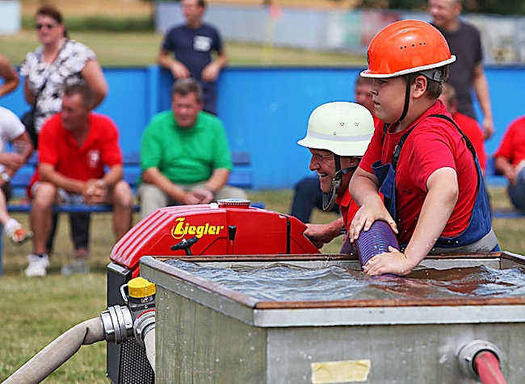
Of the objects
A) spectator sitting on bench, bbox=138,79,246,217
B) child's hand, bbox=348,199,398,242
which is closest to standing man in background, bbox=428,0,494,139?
spectator sitting on bench, bbox=138,79,246,217

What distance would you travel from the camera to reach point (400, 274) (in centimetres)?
389

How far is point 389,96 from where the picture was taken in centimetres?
433

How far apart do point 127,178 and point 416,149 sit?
6088 millimetres

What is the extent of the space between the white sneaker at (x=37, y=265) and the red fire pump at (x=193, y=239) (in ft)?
13.2

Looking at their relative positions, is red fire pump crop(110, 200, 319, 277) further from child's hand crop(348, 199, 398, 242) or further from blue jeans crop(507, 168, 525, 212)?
blue jeans crop(507, 168, 525, 212)

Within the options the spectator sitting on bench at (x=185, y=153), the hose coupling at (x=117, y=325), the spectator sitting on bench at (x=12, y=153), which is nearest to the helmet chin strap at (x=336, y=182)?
the hose coupling at (x=117, y=325)

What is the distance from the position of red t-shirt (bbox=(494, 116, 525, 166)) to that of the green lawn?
2375cm

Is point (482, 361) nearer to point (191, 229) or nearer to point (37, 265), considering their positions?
point (191, 229)

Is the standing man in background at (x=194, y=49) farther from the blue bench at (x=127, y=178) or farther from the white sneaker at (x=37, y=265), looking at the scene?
the white sneaker at (x=37, y=265)

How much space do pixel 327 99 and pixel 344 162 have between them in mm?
7744

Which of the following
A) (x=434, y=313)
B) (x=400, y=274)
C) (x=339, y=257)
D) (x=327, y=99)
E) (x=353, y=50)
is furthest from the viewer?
(x=353, y=50)

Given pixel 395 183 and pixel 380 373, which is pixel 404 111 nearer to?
pixel 395 183

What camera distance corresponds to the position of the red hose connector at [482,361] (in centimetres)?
311

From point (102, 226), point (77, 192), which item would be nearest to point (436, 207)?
point (77, 192)
